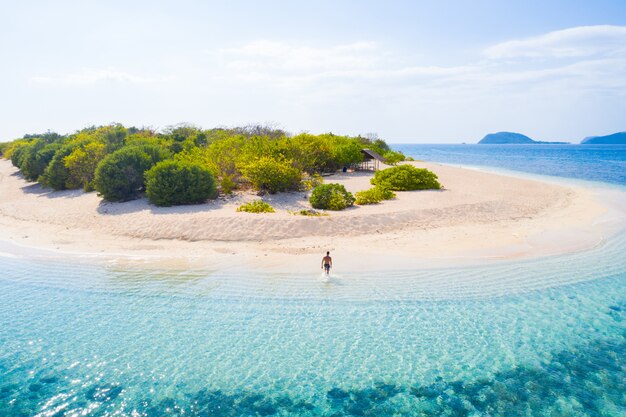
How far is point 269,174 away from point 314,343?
16307mm

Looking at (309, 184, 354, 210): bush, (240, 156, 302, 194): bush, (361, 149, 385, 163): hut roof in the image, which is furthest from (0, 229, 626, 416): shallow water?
(361, 149, 385, 163): hut roof

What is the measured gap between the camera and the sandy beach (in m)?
16.9

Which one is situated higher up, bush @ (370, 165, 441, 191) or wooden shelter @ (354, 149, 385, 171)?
wooden shelter @ (354, 149, 385, 171)

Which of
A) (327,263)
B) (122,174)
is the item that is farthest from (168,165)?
(327,263)

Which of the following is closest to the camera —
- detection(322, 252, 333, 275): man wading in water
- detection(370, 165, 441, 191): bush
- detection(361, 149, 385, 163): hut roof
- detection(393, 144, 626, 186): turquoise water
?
detection(322, 252, 333, 275): man wading in water

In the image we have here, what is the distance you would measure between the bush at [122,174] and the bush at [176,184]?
222 centimetres

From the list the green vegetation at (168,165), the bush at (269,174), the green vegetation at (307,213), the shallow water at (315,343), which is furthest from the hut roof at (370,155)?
the shallow water at (315,343)

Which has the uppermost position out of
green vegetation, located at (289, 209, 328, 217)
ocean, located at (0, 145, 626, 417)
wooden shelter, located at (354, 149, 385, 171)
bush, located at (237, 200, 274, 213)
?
wooden shelter, located at (354, 149, 385, 171)

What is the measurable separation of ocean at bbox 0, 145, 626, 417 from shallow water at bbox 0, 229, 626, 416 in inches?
1.7

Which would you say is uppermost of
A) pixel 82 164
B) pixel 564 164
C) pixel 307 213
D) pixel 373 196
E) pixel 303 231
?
pixel 82 164

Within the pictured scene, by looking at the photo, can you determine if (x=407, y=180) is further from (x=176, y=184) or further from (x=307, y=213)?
(x=176, y=184)

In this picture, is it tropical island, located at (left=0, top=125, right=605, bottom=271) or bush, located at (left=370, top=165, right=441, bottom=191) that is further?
bush, located at (left=370, top=165, right=441, bottom=191)

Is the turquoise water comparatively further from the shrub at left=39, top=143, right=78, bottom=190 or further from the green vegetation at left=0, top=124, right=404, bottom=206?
the shrub at left=39, top=143, right=78, bottom=190

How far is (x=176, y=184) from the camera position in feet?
75.7
